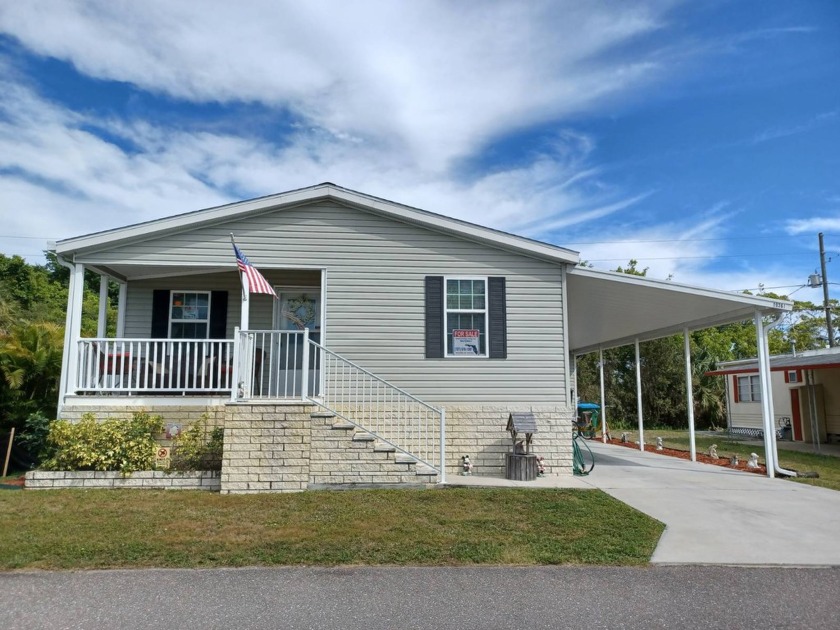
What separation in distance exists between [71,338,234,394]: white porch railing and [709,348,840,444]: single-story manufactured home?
14430mm

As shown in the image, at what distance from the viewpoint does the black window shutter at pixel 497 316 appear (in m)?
9.24

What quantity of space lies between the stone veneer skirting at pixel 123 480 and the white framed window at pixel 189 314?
3.11m

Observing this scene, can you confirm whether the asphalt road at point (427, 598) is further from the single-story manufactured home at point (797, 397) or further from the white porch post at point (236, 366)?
the single-story manufactured home at point (797, 397)

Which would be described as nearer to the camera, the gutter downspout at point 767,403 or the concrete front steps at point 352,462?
the concrete front steps at point 352,462

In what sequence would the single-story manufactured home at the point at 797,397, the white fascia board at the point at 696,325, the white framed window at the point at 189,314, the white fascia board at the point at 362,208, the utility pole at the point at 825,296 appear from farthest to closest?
the utility pole at the point at 825,296 < the single-story manufactured home at the point at 797,397 < the white framed window at the point at 189,314 < the white fascia board at the point at 696,325 < the white fascia board at the point at 362,208

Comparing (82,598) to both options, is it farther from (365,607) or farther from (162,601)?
(365,607)

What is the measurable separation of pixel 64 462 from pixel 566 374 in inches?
293

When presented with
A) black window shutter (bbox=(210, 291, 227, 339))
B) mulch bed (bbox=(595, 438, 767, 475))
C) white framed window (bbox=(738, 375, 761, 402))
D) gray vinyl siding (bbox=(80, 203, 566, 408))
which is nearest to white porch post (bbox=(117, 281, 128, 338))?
gray vinyl siding (bbox=(80, 203, 566, 408))

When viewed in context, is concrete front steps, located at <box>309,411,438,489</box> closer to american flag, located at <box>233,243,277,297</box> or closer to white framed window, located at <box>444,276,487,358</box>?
american flag, located at <box>233,243,277,297</box>

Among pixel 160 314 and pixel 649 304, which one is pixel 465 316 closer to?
pixel 649 304

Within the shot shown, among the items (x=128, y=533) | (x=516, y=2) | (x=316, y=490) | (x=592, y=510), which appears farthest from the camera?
(x=516, y=2)

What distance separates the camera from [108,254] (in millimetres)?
9055

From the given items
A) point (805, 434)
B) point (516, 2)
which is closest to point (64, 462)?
point (516, 2)

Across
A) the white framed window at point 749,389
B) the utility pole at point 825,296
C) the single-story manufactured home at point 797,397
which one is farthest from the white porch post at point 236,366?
the utility pole at point 825,296
